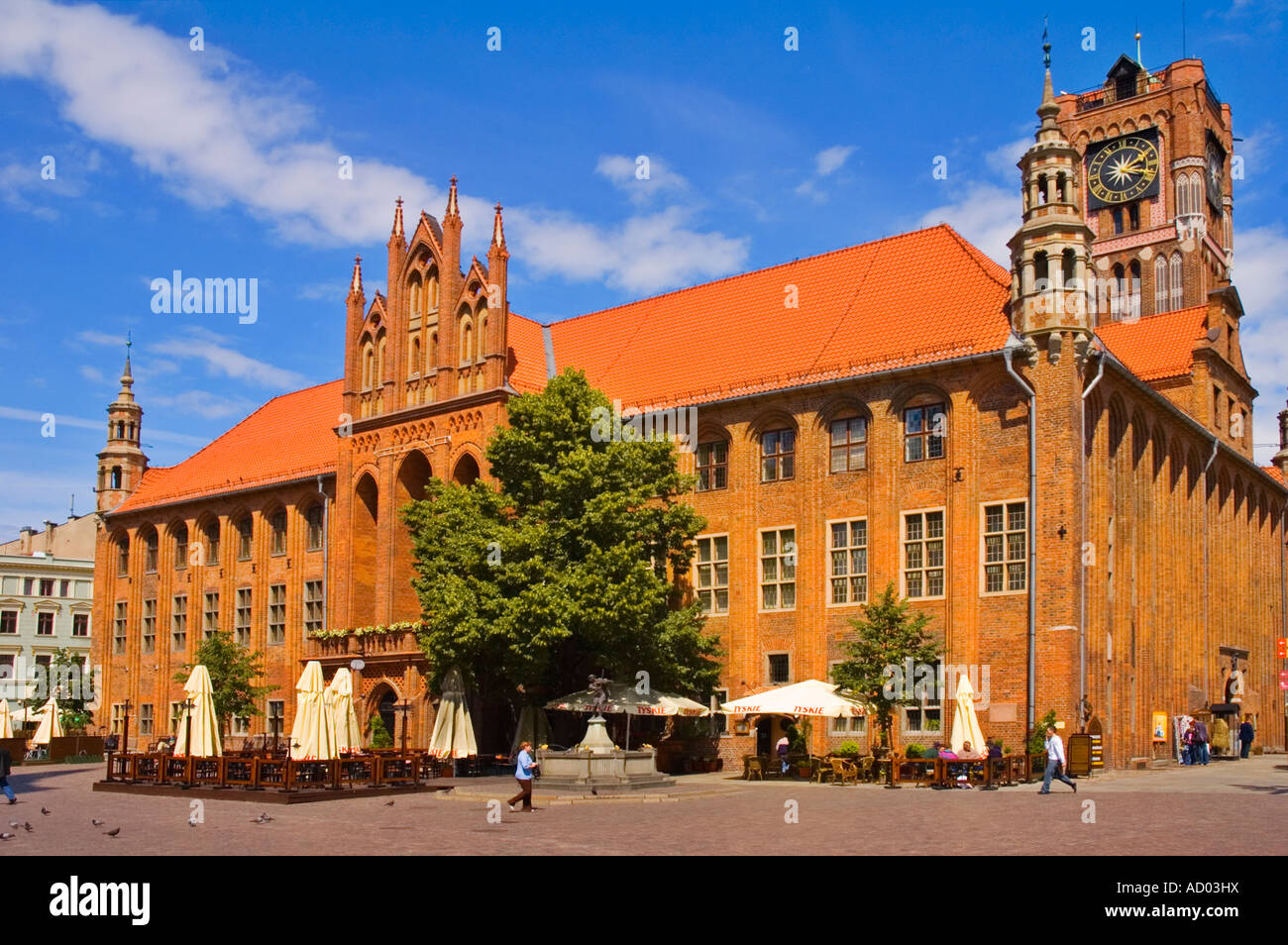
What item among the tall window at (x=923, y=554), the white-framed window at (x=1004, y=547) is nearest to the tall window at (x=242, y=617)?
the tall window at (x=923, y=554)

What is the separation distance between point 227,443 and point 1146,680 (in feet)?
144

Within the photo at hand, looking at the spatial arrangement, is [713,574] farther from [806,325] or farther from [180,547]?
[180,547]

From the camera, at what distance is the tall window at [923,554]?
38.8m

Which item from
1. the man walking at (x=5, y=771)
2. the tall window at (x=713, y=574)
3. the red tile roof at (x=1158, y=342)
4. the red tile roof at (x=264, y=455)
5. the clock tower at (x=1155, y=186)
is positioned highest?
the clock tower at (x=1155, y=186)

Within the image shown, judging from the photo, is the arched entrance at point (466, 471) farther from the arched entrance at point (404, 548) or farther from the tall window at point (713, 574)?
the tall window at point (713, 574)

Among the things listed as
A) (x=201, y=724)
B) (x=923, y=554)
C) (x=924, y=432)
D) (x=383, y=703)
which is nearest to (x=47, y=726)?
(x=383, y=703)

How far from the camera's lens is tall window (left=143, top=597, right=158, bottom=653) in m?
62.2

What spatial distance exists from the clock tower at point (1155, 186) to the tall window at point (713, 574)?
3378 centimetres

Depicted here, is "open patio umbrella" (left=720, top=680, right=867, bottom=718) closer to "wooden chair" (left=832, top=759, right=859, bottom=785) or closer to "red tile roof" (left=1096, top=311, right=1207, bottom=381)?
"wooden chair" (left=832, top=759, right=859, bottom=785)

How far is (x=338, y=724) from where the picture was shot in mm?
33594

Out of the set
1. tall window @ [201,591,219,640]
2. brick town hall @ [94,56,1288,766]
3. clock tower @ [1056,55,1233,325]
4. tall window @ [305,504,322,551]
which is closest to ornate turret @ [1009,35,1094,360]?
brick town hall @ [94,56,1288,766]

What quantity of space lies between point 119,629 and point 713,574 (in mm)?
34755
